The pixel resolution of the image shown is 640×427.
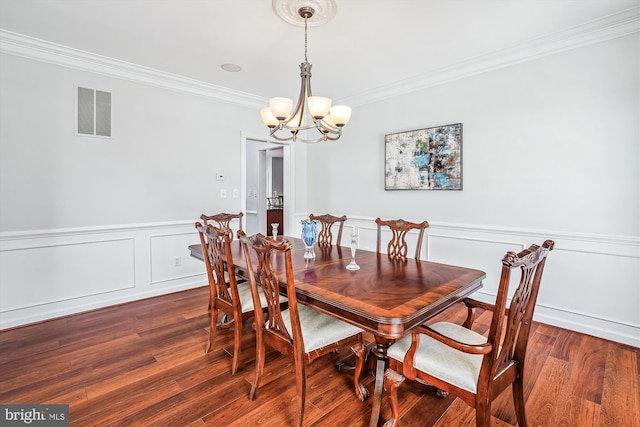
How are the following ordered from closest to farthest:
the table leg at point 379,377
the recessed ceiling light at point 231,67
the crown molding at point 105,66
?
the table leg at point 379,377
the crown molding at point 105,66
the recessed ceiling light at point 231,67

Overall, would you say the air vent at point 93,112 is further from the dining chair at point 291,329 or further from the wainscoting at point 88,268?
the dining chair at point 291,329

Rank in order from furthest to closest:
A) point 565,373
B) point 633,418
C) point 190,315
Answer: point 190,315 < point 565,373 < point 633,418

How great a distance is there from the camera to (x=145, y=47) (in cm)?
288

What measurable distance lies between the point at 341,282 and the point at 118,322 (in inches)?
93.9

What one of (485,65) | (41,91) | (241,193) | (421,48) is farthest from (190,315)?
(485,65)

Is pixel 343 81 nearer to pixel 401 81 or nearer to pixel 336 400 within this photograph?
pixel 401 81

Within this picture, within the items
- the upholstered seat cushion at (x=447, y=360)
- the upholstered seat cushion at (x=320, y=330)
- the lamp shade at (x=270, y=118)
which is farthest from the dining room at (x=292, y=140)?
the upholstered seat cushion at (x=320, y=330)

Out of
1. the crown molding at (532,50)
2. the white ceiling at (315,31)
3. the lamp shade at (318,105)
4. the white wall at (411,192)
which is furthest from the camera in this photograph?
the white wall at (411,192)

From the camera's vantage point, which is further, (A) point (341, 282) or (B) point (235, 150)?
(B) point (235, 150)

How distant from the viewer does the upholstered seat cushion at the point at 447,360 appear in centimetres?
132

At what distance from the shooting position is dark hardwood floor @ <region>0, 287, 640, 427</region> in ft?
5.60

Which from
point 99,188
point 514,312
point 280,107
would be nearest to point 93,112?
point 99,188

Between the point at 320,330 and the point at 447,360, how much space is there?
2.15ft

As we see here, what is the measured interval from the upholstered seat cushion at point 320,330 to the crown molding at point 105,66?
3.07 metres
